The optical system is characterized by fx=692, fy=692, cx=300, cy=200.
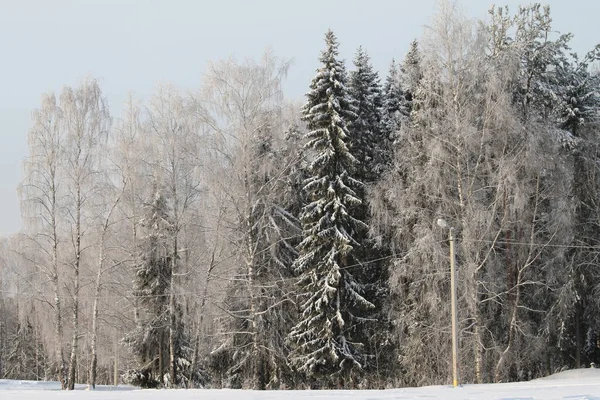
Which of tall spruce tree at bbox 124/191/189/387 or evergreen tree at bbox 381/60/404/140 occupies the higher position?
evergreen tree at bbox 381/60/404/140

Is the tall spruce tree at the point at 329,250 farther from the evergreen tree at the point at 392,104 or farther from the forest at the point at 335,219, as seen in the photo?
the evergreen tree at the point at 392,104

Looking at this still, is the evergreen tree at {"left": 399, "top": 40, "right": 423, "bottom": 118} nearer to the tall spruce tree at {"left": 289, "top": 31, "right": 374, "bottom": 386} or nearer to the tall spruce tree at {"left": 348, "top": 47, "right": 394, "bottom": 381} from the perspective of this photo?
the tall spruce tree at {"left": 348, "top": 47, "right": 394, "bottom": 381}

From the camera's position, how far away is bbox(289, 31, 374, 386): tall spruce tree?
28016 mm

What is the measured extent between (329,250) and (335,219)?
55.0 inches

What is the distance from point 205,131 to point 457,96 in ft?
36.3

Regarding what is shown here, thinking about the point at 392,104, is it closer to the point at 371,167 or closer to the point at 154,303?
the point at 371,167

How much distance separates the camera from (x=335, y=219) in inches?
1145

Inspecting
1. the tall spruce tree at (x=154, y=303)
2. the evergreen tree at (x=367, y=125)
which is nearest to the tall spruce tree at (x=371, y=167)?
the evergreen tree at (x=367, y=125)

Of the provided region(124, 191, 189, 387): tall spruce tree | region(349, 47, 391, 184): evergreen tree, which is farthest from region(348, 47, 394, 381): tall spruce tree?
region(124, 191, 189, 387): tall spruce tree

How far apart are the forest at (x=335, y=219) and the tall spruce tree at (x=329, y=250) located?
0.10 m

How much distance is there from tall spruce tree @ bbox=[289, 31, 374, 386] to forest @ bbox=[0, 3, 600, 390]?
0.10 meters

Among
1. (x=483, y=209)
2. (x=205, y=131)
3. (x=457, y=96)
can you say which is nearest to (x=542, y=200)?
(x=483, y=209)

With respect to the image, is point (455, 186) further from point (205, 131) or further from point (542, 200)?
point (205, 131)

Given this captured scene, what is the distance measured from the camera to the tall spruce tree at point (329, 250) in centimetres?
2802
